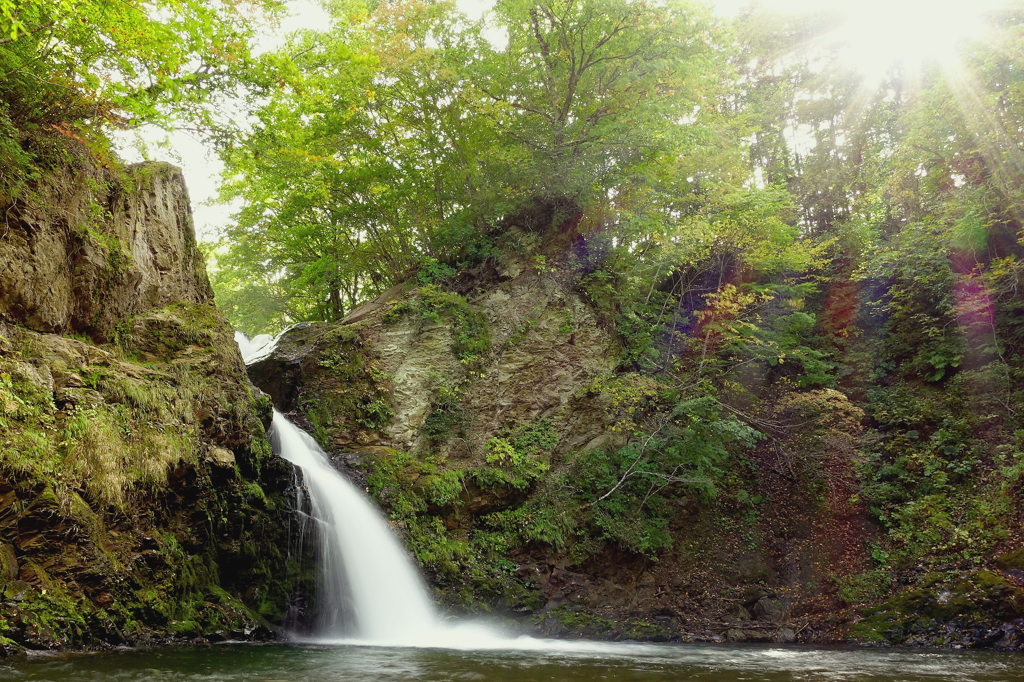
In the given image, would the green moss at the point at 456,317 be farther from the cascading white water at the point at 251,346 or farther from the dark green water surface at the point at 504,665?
the dark green water surface at the point at 504,665

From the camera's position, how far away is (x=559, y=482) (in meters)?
11.9

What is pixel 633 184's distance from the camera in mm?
14422

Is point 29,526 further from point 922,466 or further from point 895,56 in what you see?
point 895,56

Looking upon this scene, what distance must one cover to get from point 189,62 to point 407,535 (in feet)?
27.6

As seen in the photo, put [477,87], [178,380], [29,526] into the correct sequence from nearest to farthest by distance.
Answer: [29,526], [178,380], [477,87]

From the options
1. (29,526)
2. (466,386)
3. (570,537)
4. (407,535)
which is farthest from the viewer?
(466,386)

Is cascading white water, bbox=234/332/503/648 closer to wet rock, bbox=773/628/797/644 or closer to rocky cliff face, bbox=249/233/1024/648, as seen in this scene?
rocky cliff face, bbox=249/233/1024/648

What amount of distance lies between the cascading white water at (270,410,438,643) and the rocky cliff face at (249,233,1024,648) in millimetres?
641

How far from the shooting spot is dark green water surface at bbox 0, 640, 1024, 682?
170 inches

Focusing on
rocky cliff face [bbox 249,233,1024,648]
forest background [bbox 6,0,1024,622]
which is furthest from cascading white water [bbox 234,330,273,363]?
forest background [bbox 6,0,1024,622]

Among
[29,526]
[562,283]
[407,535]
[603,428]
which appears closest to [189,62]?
[29,526]

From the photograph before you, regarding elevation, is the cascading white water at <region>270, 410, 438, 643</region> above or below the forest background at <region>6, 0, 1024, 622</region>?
below

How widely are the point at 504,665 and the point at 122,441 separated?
4755mm

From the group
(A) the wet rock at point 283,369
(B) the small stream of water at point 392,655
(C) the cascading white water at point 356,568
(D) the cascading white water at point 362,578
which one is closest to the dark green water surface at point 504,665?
(B) the small stream of water at point 392,655
